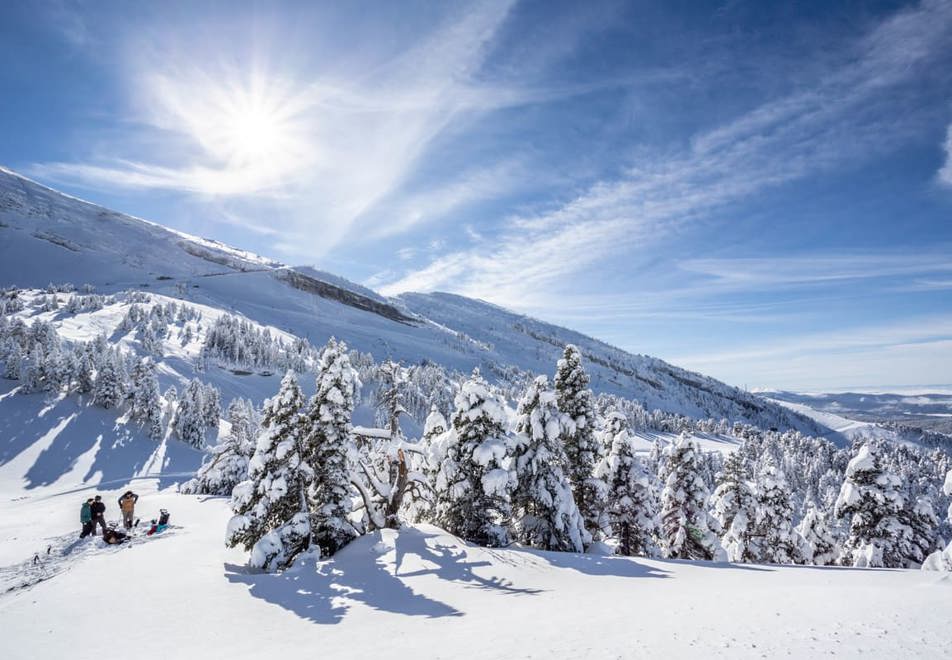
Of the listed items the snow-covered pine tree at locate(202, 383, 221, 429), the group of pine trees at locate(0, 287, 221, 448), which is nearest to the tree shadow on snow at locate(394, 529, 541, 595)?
the group of pine trees at locate(0, 287, 221, 448)

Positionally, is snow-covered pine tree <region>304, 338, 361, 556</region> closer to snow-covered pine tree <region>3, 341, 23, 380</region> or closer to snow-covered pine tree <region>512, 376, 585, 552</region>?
snow-covered pine tree <region>512, 376, 585, 552</region>

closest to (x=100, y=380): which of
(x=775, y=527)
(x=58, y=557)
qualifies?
(x=58, y=557)

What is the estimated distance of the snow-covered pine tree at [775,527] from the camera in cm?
2680

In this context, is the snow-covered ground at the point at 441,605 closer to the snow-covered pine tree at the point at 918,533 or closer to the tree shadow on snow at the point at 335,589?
the tree shadow on snow at the point at 335,589

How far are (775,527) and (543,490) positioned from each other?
17895 millimetres

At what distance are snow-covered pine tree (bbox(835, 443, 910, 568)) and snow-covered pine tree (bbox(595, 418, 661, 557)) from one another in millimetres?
9690

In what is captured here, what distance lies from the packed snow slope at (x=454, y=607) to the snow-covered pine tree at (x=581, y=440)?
6552 millimetres

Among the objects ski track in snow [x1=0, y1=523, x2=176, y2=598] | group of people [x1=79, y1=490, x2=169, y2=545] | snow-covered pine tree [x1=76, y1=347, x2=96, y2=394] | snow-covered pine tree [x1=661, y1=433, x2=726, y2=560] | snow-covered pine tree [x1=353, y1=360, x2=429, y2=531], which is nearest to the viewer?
ski track in snow [x1=0, y1=523, x2=176, y2=598]

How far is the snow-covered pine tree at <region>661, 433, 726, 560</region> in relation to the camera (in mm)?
25281

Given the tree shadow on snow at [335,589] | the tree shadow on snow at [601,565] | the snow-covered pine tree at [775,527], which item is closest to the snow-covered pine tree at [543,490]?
the tree shadow on snow at [601,565]

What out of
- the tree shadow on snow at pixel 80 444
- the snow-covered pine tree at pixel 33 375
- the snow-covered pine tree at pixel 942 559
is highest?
the snow-covered pine tree at pixel 33 375

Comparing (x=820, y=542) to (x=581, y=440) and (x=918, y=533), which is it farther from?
(x=581, y=440)

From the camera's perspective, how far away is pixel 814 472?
441 feet

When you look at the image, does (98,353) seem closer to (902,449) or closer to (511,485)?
(511,485)
